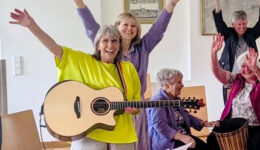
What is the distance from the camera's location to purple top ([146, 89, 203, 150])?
7.09ft

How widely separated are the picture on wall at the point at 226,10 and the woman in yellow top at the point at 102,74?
235 centimetres

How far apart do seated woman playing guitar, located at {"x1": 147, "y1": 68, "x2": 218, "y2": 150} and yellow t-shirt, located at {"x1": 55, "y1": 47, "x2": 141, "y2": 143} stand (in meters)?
0.55

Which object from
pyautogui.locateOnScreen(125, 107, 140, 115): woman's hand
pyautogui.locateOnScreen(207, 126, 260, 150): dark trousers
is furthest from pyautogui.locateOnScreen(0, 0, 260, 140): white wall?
pyautogui.locateOnScreen(125, 107, 140, 115): woman's hand

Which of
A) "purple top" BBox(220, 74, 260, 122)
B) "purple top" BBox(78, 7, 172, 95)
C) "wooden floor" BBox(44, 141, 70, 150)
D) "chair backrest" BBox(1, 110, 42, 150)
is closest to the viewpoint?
"chair backrest" BBox(1, 110, 42, 150)

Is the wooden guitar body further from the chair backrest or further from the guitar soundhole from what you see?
the chair backrest

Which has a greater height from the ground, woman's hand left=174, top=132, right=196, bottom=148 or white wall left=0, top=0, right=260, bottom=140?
white wall left=0, top=0, right=260, bottom=140

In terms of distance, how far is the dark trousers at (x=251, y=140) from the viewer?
6.82ft

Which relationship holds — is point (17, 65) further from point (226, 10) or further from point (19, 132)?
point (226, 10)

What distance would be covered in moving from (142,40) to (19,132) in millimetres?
950

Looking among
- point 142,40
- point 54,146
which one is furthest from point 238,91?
point 54,146

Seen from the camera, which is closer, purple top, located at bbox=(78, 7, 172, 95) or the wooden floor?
purple top, located at bbox=(78, 7, 172, 95)

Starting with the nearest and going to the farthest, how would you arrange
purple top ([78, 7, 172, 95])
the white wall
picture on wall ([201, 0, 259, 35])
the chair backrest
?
the chair backrest → purple top ([78, 7, 172, 95]) → the white wall → picture on wall ([201, 0, 259, 35])

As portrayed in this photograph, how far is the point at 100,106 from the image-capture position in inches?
64.4

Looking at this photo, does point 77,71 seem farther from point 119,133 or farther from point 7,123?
point 7,123
